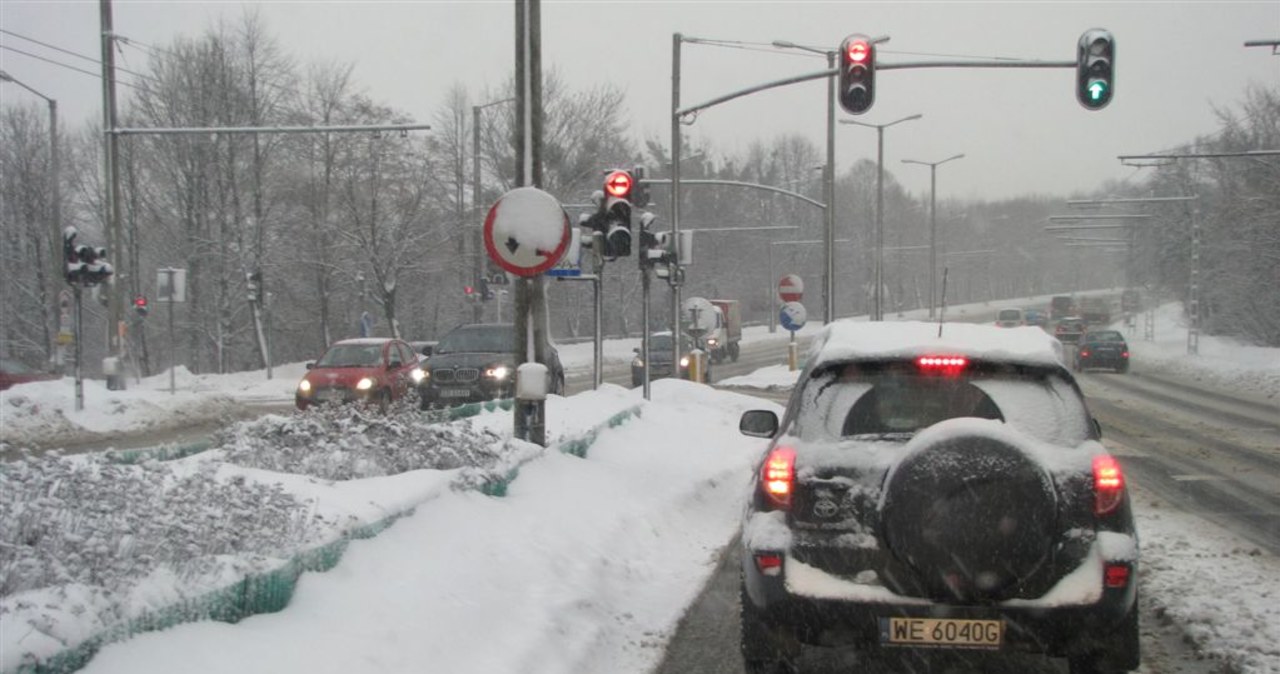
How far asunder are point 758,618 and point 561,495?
430 cm

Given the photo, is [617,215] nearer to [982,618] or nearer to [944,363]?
[944,363]

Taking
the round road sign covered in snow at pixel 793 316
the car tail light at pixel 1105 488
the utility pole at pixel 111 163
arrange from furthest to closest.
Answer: the round road sign covered in snow at pixel 793 316 → the utility pole at pixel 111 163 → the car tail light at pixel 1105 488

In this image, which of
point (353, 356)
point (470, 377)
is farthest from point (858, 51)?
point (353, 356)

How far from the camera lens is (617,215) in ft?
46.7

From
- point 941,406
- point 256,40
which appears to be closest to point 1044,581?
point 941,406

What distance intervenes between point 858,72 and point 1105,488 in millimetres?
12434

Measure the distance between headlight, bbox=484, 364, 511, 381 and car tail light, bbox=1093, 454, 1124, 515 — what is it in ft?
61.2

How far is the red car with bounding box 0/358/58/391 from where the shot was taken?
27.0 meters

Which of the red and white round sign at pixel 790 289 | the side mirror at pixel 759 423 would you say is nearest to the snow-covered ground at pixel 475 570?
Result: the side mirror at pixel 759 423

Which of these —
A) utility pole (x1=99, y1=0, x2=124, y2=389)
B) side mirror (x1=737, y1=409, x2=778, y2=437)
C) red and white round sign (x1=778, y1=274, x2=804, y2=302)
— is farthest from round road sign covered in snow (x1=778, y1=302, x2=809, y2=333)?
side mirror (x1=737, y1=409, x2=778, y2=437)

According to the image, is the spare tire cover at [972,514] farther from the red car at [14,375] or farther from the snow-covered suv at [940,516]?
the red car at [14,375]

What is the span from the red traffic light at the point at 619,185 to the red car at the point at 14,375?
1794 cm

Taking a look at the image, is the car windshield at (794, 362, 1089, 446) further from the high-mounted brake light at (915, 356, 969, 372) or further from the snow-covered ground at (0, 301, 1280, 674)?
the snow-covered ground at (0, 301, 1280, 674)

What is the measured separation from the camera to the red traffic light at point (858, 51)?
54.2 ft
